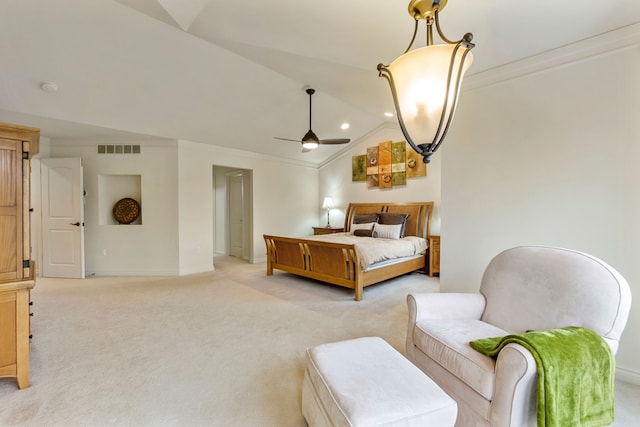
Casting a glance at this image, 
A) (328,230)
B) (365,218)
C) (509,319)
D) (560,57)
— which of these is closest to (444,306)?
(509,319)

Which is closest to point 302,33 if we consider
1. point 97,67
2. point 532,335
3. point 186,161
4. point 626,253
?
point 97,67

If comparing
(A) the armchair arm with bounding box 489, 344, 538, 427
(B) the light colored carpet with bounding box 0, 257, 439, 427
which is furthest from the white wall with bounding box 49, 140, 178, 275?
(A) the armchair arm with bounding box 489, 344, 538, 427

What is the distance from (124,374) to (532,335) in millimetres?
2637

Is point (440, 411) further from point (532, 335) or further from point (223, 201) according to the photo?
point (223, 201)

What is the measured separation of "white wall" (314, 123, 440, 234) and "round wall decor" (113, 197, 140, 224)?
426 centimetres

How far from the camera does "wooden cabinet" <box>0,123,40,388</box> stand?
73.7 inches

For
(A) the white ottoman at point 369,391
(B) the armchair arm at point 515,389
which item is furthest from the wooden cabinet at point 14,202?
(B) the armchair arm at point 515,389

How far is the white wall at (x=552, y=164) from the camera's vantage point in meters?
1.97

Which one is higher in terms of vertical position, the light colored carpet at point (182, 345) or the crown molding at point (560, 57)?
the crown molding at point (560, 57)

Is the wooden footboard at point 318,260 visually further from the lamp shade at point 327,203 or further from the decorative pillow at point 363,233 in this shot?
the lamp shade at point 327,203

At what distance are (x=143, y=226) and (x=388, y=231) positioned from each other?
181 inches

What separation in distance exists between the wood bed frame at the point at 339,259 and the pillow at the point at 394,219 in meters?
0.17

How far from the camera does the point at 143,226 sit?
522 centimetres

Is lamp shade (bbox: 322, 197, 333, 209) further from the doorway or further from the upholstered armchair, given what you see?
the upholstered armchair
